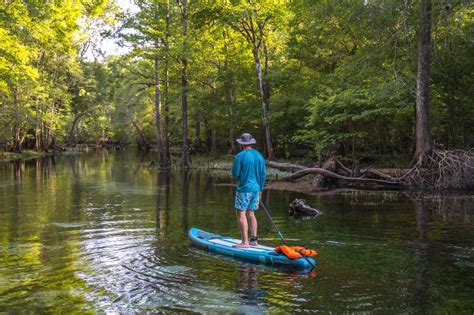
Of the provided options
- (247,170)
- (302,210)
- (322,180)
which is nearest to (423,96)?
(322,180)

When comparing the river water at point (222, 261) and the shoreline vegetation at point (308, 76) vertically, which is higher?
the shoreline vegetation at point (308, 76)

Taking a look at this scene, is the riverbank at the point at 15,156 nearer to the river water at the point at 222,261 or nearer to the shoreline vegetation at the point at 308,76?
the shoreline vegetation at the point at 308,76

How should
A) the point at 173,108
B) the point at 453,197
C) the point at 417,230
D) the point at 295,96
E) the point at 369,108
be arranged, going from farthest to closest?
the point at 173,108
the point at 295,96
the point at 369,108
the point at 453,197
the point at 417,230

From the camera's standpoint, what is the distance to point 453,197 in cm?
1683

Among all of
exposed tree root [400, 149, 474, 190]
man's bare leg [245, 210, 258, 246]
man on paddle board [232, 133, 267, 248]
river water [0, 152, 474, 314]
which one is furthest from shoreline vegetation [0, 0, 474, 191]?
man's bare leg [245, 210, 258, 246]

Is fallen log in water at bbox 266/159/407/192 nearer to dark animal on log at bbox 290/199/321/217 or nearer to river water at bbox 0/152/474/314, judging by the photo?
river water at bbox 0/152/474/314

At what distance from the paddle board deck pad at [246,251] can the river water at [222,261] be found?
16cm

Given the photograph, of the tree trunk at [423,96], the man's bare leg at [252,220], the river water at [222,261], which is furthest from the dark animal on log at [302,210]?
the tree trunk at [423,96]

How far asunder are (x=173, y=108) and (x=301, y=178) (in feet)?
66.5

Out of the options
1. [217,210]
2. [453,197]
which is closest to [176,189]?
[217,210]

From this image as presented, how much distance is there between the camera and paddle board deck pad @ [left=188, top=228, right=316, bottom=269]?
7.69 metres

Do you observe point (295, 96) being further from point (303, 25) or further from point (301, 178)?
point (301, 178)

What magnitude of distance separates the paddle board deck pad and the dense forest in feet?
23.3

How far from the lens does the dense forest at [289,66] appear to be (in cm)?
1920
